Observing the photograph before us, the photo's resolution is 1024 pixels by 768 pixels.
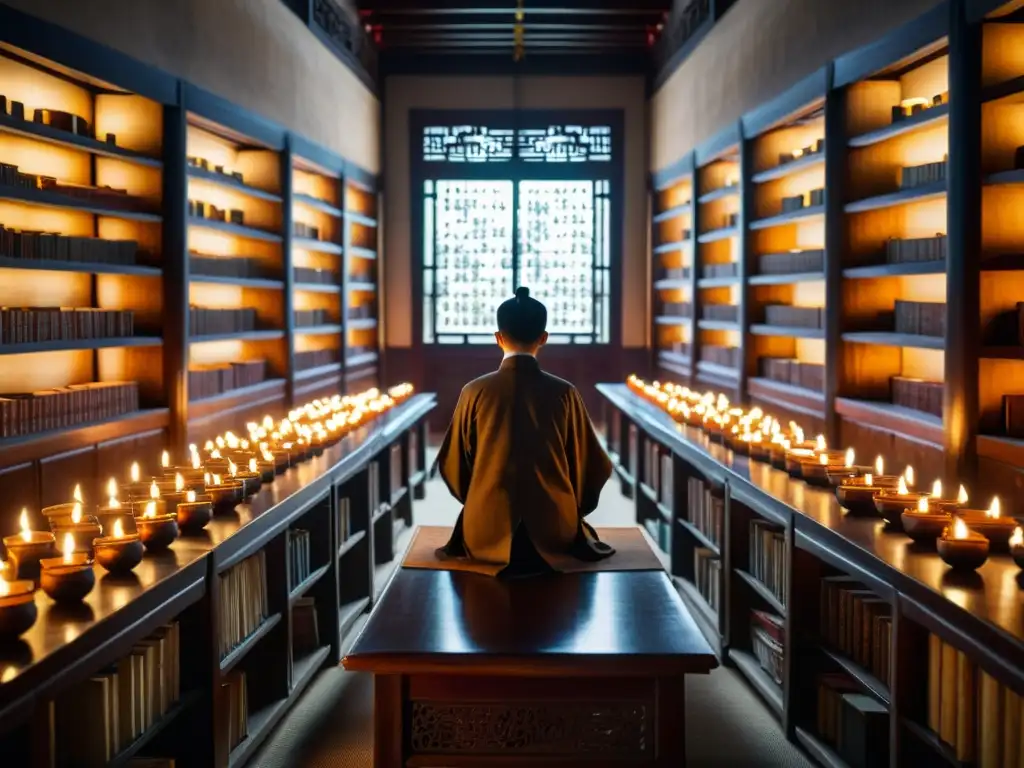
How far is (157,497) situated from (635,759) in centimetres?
168

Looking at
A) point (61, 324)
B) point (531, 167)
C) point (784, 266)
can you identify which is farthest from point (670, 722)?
point (531, 167)

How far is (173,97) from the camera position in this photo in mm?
5727

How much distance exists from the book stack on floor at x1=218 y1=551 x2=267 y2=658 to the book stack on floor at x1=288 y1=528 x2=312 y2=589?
0.31 m

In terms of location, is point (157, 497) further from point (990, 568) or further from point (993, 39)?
point (993, 39)

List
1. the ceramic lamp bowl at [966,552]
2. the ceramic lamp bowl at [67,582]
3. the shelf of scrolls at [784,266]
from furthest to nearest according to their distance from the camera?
the shelf of scrolls at [784,266]
the ceramic lamp bowl at [966,552]
the ceramic lamp bowl at [67,582]

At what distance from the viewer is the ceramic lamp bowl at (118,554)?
9.81 ft

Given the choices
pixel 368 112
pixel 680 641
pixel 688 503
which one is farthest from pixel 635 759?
pixel 368 112

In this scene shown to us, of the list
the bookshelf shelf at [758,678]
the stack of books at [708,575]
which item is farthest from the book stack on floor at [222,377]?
the bookshelf shelf at [758,678]

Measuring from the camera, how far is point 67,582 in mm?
2707

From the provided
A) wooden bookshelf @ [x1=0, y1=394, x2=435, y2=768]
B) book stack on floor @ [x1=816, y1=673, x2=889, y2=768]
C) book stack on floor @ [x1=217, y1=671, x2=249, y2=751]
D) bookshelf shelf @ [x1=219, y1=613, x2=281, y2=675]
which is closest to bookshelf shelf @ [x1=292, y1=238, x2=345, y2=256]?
wooden bookshelf @ [x1=0, y1=394, x2=435, y2=768]

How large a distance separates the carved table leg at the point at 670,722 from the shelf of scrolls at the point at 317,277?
5.73 metres

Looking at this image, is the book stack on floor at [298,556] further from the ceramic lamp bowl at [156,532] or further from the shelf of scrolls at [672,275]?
the shelf of scrolls at [672,275]

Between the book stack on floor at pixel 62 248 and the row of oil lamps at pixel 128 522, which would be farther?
the book stack on floor at pixel 62 248

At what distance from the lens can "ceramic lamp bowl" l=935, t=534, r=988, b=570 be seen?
2951 millimetres
